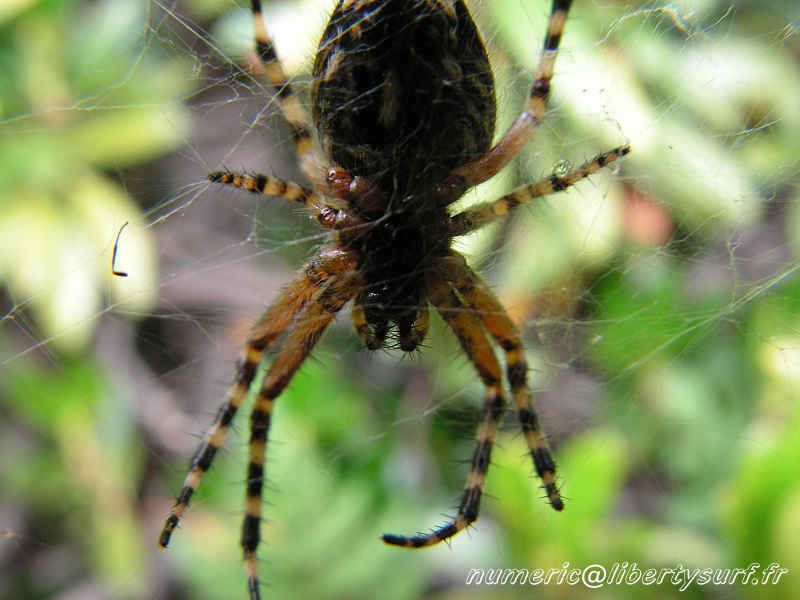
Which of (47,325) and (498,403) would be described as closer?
(498,403)

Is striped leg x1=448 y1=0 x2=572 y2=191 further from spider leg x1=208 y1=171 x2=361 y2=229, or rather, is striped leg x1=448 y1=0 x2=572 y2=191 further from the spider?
spider leg x1=208 y1=171 x2=361 y2=229

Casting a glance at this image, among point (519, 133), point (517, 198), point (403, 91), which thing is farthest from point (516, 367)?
point (403, 91)

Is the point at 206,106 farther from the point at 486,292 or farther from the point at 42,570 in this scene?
the point at 42,570

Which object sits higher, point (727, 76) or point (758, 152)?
point (727, 76)

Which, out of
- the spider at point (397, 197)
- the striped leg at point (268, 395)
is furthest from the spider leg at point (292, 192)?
the striped leg at point (268, 395)

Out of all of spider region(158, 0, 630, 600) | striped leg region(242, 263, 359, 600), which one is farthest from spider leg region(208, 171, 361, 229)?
striped leg region(242, 263, 359, 600)

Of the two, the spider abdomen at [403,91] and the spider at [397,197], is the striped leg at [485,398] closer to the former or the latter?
the spider at [397,197]

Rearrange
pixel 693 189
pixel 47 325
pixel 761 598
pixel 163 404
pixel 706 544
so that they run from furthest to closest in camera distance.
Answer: pixel 163 404 → pixel 47 325 → pixel 706 544 → pixel 693 189 → pixel 761 598

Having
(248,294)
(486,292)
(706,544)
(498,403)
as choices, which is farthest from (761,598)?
(248,294)
